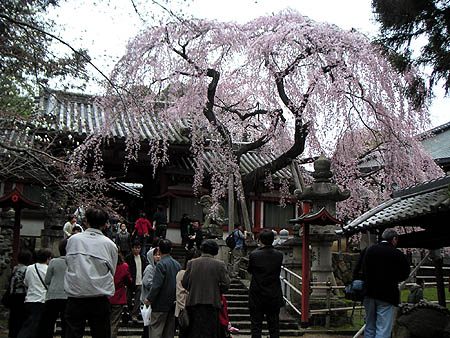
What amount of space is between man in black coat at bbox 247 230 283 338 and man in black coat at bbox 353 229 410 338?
1.23 m

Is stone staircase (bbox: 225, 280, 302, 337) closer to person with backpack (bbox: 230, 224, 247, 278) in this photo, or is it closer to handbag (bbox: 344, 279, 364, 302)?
person with backpack (bbox: 230, 224, 247, 278)

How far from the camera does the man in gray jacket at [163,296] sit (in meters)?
6.99

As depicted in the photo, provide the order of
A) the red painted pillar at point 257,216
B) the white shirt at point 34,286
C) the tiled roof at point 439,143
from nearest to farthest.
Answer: the white shirt at point 34,286 < the red painted pillar at point 257,216 < the tiled roof at point 439,143

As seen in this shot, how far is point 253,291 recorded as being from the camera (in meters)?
7.34

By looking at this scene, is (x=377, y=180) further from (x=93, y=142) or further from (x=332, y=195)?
(x=93, y=142)

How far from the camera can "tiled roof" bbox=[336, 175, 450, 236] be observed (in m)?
6.47

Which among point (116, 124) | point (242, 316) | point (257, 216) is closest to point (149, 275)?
point (242, 316)

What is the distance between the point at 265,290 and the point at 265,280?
14cm

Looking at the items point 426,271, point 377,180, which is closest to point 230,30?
point 377,180

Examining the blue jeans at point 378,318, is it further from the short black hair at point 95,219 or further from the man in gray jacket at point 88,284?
the short black hair at point 95,219

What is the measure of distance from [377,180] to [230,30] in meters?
7.11

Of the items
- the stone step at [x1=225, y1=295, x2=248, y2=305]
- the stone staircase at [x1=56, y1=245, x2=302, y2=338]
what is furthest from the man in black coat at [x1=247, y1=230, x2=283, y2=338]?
the stone step at [x1=225, y1=295, x2=248, y2=305]

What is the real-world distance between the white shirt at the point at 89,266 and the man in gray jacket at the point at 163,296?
1.75 meters

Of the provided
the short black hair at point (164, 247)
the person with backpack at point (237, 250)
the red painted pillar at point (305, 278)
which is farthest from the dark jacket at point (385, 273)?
the person with backpack at point (237, 250)
